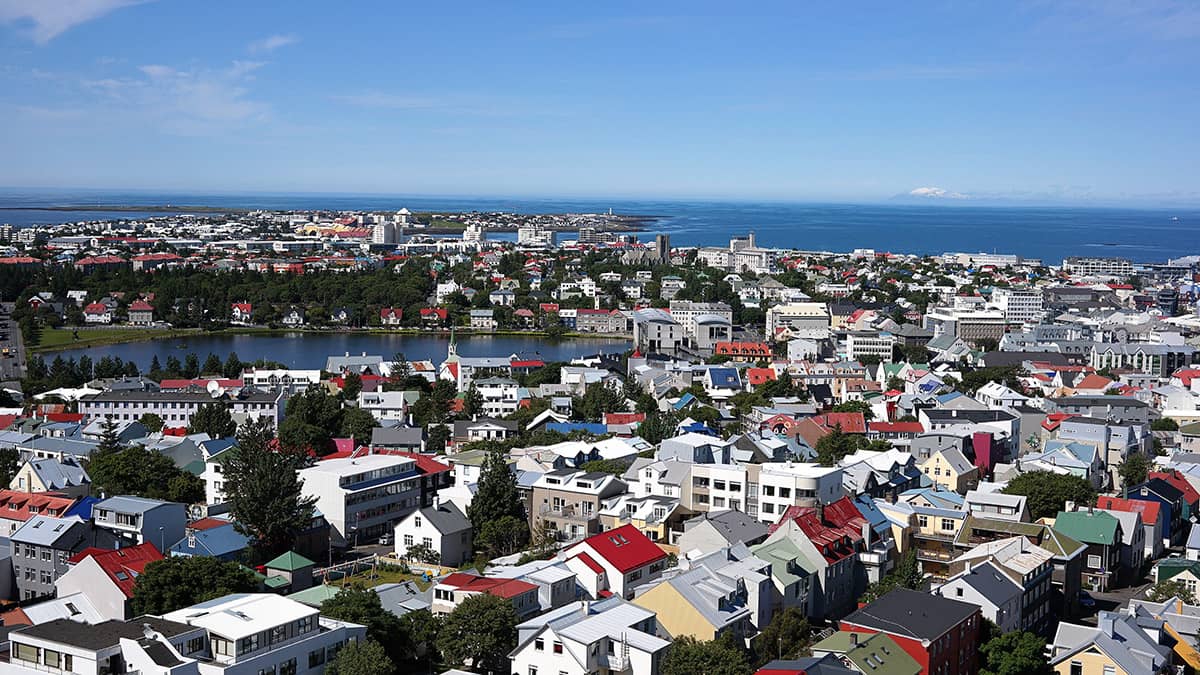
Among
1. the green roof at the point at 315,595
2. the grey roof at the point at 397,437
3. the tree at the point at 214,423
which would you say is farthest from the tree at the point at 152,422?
the green roof at the point at 315,595

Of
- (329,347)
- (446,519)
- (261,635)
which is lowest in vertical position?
(329,347)

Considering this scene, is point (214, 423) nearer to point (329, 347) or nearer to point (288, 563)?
point (288, 563)

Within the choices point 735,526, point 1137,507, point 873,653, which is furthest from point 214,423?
point 1137,507

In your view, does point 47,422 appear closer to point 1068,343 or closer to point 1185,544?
point 1185,544

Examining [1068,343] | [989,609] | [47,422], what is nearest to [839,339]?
[1068,343]

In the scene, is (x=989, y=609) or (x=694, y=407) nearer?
(x=989, y=609)

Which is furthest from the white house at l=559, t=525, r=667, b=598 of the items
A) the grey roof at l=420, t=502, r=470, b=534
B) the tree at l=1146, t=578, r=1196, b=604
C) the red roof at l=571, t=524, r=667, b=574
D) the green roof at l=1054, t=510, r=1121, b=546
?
the tree at l=1146, t=578, r=1196, b=604

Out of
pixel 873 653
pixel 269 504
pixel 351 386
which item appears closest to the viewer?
pixel 873 653
